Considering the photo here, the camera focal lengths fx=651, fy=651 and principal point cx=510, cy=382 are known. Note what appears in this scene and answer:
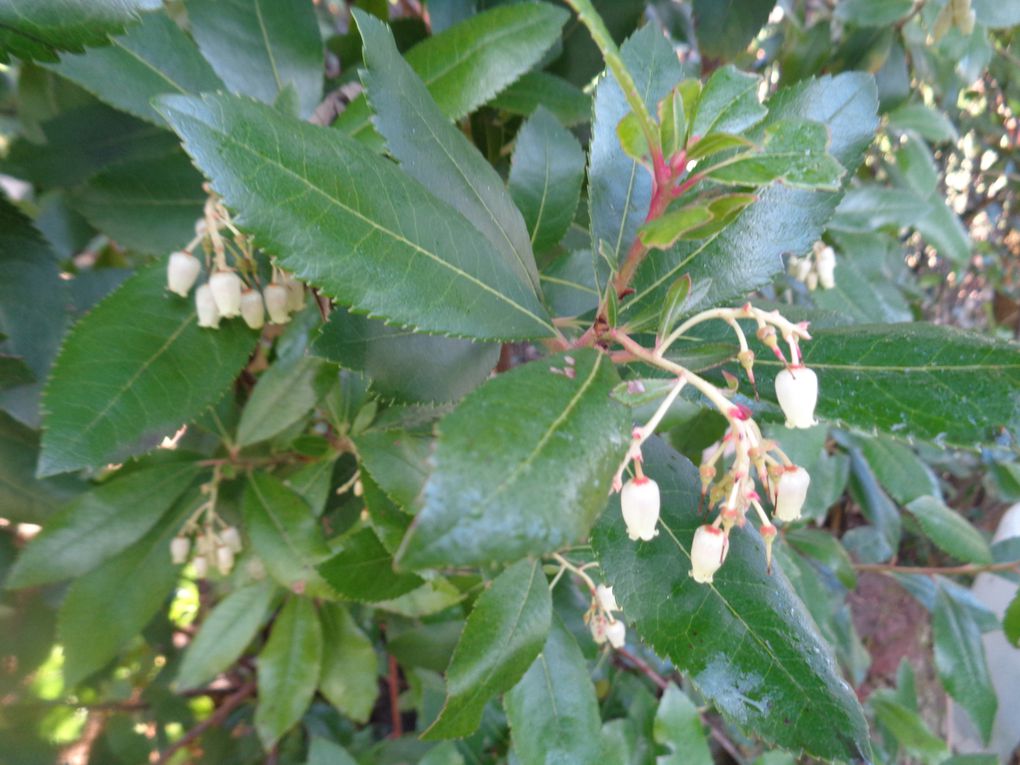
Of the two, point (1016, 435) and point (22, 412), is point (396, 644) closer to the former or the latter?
point (22, 412)

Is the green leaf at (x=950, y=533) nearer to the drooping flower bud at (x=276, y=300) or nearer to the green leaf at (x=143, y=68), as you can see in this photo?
the drooping flower bud at (x=276, y=300)

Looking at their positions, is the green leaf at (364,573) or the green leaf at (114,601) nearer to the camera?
the green leaf at (364,573)

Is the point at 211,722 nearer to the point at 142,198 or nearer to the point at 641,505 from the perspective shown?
the point at 142,198

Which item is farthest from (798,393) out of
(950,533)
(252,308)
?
(950,533)

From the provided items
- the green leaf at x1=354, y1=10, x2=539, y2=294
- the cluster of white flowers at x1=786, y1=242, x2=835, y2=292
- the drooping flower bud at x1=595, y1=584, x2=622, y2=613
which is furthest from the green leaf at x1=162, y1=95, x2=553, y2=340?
the cluster of white flowers at x1=786, y1=242, x2=835, y2=292

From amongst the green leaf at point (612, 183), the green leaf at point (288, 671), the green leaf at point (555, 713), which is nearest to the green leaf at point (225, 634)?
the green leaf at point (288, 671)
